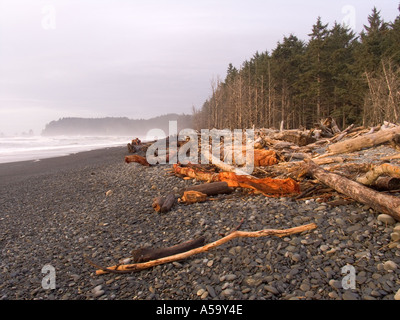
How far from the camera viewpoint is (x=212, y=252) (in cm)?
342

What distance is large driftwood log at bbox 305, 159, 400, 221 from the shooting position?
11.3 ft

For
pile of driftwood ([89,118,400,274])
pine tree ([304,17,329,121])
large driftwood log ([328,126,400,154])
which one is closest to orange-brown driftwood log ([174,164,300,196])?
pile of driftwood ([89,118,400,274])

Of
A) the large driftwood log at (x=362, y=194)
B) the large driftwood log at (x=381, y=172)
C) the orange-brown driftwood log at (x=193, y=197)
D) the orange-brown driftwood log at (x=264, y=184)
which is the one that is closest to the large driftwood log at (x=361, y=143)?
the large driftwood log at (x=362, y=194)

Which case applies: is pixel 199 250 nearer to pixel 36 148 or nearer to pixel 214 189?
pixel 214 189

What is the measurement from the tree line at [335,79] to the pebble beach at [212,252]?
18.4 metres

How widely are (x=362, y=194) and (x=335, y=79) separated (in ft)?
106

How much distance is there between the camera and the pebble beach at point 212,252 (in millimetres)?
2705

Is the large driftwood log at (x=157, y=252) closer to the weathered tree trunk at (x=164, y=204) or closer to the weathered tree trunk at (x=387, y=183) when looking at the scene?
the weathered tree trunk at (x=164, y=204)

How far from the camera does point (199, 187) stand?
5.94 metres

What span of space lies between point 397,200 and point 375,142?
24.9 feet

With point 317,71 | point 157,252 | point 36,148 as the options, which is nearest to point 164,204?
point 157,252

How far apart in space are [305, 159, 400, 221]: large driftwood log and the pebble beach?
143 millimetres
